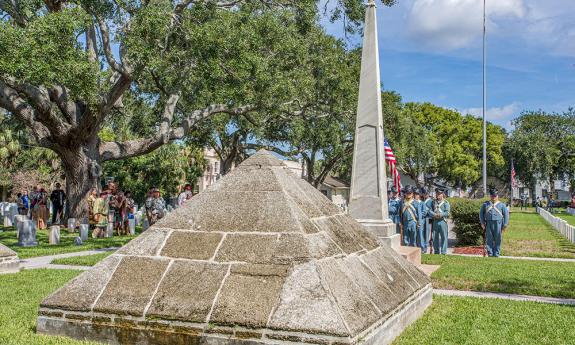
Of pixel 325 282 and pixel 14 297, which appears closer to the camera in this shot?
pixel 325 282

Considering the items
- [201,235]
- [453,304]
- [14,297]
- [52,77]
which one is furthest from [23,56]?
[453,304]

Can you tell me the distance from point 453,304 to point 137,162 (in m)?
29.1

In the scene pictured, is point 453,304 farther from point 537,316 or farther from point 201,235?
point 201,235

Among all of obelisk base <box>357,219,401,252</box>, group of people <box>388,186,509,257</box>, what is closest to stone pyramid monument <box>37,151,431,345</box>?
obelisk base <box>357,219,401,252</box>

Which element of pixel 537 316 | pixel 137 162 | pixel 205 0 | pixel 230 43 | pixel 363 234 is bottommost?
pixel 537 316

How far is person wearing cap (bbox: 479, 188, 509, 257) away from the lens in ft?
45.1

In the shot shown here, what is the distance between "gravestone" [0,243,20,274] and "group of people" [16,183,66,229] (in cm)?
1264

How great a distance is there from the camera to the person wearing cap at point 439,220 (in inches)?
579

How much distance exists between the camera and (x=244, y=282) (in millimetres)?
4707

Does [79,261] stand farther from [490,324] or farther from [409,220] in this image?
[490,324]

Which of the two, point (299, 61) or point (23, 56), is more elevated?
point (299, 61)

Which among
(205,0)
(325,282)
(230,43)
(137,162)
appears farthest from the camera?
(137,162)

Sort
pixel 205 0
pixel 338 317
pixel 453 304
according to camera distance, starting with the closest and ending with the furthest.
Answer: pixel 338 317, pixel 453 304, pixel 205 0

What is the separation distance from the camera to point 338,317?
419cm
